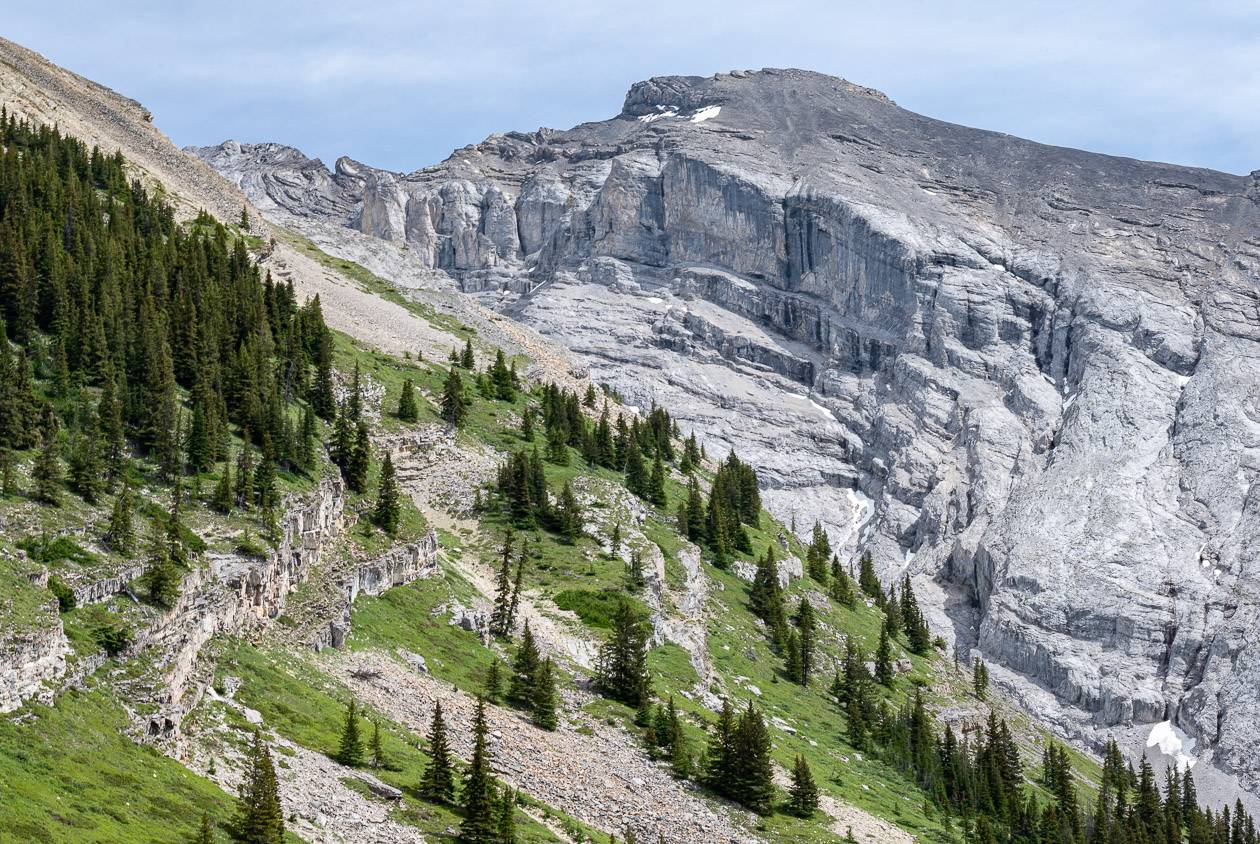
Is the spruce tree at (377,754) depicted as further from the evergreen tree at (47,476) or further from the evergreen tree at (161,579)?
the evergreen tree at (47,476)

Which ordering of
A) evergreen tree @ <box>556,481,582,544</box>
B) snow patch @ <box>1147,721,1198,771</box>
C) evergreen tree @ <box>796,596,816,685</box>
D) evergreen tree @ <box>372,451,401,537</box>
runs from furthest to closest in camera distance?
snow patch @ <box>1147,721,1198,771</box>
evergreen tree @ <box>796,596,816,685</box>
evergreen tree @ <box>556,481,582,544</box>
evergreen tree @ <box>372,451,401,537</box>

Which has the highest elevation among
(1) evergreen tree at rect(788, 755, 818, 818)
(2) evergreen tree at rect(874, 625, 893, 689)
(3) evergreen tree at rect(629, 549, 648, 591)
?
(3) evergreen tree at rect(629, 549, 648, 591)

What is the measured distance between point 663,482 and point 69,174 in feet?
223

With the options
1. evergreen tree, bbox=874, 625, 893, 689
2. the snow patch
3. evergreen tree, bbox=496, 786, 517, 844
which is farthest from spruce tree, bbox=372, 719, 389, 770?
the snow patch

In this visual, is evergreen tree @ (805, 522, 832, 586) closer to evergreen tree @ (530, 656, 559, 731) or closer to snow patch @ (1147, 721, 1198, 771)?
snow patch @ (1147, 721, 1198, 771)

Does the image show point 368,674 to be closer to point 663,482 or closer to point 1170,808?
point 663,482

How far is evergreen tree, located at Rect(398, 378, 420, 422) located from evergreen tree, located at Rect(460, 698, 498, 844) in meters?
66.1

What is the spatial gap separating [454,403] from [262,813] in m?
86.6

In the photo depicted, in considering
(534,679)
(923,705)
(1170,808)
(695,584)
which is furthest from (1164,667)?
(534,679)

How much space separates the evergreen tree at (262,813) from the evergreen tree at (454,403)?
8261cm

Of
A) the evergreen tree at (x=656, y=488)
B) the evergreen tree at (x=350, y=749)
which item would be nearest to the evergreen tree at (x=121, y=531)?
the evergreen tree at (x=350, y=749)

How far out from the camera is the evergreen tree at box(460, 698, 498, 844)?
171ft

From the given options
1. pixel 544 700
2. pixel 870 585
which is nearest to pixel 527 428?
pixel 870 585

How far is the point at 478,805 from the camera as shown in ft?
174
